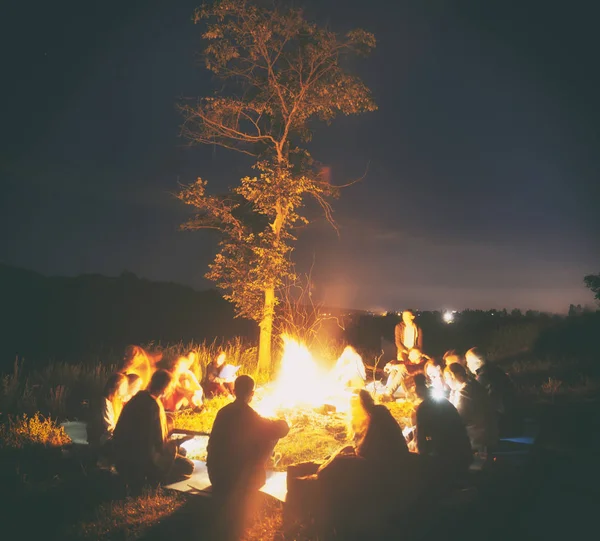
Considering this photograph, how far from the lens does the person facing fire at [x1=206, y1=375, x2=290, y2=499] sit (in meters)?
4.87

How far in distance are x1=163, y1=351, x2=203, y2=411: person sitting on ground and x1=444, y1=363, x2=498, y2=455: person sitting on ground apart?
4.50m

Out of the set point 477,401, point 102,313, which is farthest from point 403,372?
point 102,313

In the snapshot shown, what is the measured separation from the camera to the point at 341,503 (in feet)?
14.4

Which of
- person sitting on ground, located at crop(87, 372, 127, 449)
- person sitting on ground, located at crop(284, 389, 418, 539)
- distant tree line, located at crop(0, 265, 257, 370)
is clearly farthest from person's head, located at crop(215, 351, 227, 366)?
distant tree line, located at crop(0, 265, 257, 370)

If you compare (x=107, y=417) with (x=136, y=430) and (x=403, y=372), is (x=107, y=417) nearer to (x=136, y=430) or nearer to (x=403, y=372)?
(x=136, y=430)

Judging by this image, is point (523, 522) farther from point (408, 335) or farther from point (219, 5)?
point (219, 5)

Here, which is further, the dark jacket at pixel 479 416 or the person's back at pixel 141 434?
the dark jacket at pixel 479 416

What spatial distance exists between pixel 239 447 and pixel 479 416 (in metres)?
3.18

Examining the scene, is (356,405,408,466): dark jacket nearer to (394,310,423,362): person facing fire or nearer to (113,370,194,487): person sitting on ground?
(113,370,194,487): person sitting on ground

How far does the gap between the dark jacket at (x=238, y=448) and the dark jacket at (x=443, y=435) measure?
1591 millimetres

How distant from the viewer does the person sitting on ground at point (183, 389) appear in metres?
8.35

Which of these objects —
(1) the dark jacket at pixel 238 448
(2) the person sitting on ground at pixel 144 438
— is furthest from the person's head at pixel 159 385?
(1) the dark jacket at pixel 238 448

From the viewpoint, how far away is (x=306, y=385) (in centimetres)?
961

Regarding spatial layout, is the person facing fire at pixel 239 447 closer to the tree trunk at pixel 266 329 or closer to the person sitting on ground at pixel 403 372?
the person sitting on ground at pixel 403 372
